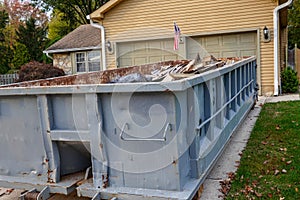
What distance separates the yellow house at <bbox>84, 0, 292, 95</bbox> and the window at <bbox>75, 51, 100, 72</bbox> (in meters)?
3.01

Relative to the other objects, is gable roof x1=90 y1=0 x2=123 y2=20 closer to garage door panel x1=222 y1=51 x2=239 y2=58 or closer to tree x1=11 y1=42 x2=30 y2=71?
garage door panel x1=222 y1=51 x2=239 y2=58

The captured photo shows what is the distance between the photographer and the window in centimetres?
1589

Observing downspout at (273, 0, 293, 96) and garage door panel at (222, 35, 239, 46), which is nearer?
downspout at (273, 0, 293, 96)

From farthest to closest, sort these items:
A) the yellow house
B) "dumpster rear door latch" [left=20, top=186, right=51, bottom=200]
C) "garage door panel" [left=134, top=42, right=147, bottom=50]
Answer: "garage door panel" [left=134, top=42, right=147, bottom=50]
the yellow house
"dumpster rear door latch" [left=20, top=186, right=51, bottom=200]

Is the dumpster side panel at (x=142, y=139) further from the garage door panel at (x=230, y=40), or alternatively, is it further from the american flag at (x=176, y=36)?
the garage door panel at (x=230, y=40)

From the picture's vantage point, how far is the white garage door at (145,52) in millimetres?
12031

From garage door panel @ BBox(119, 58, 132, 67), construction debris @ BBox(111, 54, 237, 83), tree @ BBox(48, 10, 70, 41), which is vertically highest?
tree @ BBox(48, 10, 70, 41)

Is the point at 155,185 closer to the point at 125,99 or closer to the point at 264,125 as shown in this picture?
the point at 125,99

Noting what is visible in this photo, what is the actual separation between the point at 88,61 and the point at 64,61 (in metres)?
1.55

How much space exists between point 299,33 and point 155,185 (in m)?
22.9

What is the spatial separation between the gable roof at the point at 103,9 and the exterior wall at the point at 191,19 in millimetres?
170

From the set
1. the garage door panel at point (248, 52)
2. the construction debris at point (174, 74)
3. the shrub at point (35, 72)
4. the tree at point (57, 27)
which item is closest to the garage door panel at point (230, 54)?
the garage door panel at point (248, 52)

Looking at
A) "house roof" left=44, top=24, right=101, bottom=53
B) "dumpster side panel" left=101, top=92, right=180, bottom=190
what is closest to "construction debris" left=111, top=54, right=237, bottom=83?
"dumpster side panel" left=101, top=92, right=180, bottom=190

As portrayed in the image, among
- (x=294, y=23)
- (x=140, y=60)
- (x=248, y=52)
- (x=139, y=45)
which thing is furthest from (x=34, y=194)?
(x=294, y=23)
